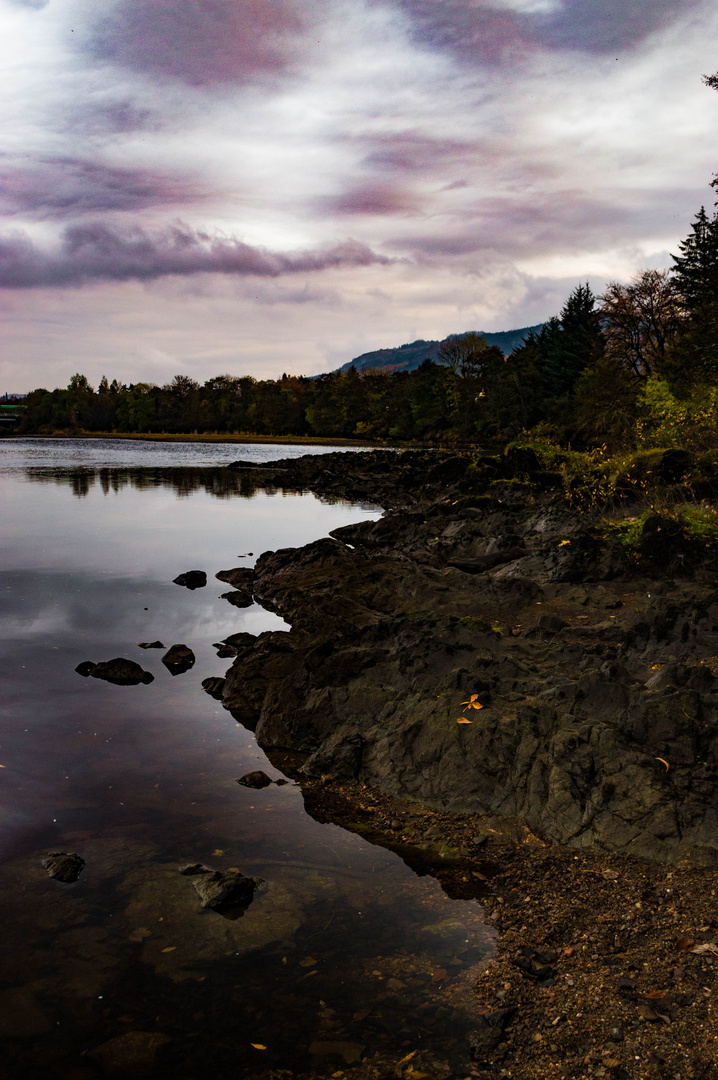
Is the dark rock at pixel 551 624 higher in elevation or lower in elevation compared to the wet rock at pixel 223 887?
higher

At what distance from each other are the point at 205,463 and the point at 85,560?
5600 centimetres

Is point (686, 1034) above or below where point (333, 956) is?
above

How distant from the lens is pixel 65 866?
6.70 meters

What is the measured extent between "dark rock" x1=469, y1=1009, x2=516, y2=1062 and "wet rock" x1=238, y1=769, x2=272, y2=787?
4.13m

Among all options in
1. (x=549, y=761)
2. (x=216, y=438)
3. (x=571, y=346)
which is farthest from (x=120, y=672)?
(x=216, y=438)

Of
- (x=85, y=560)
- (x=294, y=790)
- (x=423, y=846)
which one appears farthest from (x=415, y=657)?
(x=85, y=560)

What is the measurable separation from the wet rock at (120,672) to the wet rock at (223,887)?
5.81 meters

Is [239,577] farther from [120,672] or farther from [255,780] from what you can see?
[255,780]

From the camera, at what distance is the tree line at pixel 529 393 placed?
35.9m

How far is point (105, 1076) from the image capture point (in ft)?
15.1

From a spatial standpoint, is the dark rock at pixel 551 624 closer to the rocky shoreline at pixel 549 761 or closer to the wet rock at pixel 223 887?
the rocky shoreline at pixel 549 761

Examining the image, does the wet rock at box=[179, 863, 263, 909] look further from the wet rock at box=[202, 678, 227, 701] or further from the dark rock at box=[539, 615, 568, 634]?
the dark rock at box=[539, 615, 568, 634]

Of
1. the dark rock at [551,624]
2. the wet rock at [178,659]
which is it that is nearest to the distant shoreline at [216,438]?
the wet rock at [178,659]

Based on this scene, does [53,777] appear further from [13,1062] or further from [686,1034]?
[686,1034]
